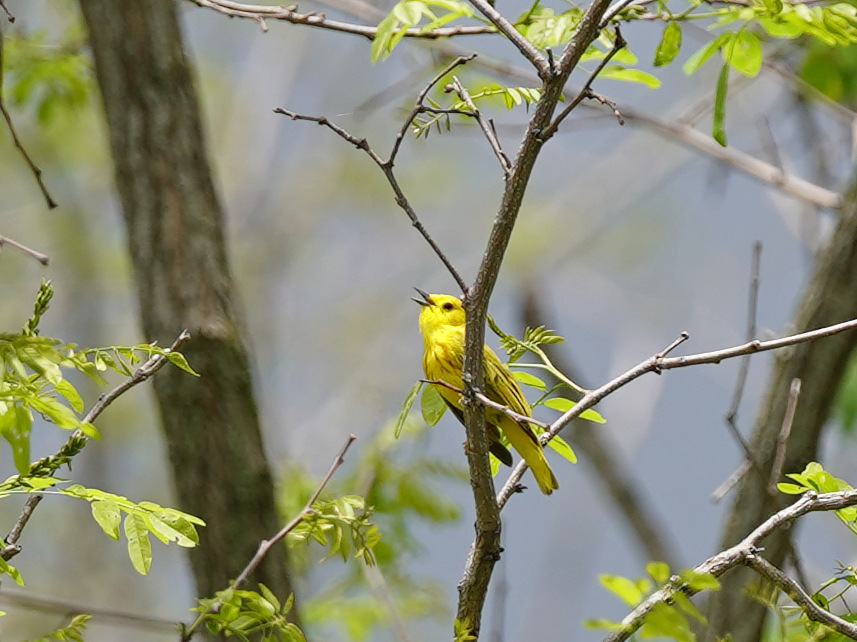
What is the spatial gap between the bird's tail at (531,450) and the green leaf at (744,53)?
0.90m

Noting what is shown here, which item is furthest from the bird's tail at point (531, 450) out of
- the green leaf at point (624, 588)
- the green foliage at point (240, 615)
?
the green foliage at point (240, 615)

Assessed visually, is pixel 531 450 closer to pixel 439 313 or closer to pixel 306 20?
pixel 439 313

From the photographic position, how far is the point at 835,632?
1689 millimetres

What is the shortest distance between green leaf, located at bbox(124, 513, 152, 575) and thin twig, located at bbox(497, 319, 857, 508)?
76cm

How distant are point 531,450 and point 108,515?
1366 mm

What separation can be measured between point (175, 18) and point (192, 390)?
120 cm

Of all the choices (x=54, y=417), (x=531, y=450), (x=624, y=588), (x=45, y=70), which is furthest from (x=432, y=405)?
(x=45, y=70)

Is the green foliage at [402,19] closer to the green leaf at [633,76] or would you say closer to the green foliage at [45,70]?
the green leaf at [633,76]

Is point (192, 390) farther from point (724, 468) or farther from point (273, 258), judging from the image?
point (273, 258)

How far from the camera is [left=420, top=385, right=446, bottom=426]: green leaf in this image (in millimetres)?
2271

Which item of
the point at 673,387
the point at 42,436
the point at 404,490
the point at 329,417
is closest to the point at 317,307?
the point at 329,417

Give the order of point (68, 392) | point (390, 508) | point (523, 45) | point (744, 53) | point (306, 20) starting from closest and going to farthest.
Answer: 1. point (68, 392)
2. point (523, 45)
3. point (744, 53)
4. point (306, 20)
5. point (390, 508)

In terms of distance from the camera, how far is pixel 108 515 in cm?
152

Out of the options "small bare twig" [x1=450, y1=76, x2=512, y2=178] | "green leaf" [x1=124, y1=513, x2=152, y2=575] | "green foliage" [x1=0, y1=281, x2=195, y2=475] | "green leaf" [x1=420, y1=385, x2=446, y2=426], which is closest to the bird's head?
"green leaf" [x1=420, y1=385, x2=446, y2=426]
